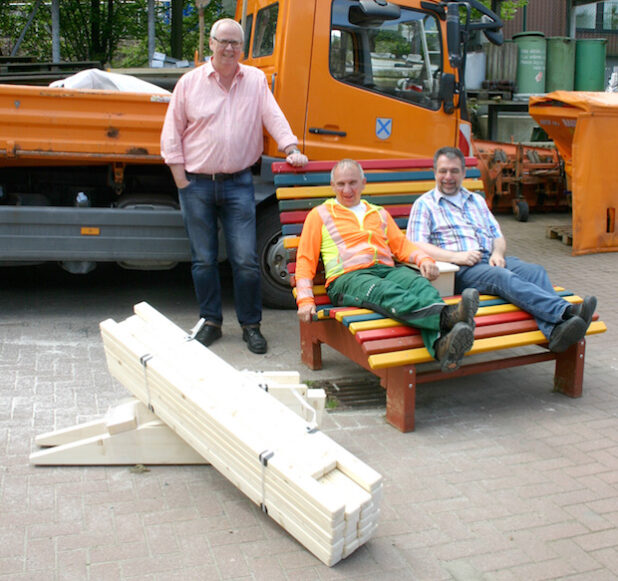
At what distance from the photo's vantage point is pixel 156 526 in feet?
10.2

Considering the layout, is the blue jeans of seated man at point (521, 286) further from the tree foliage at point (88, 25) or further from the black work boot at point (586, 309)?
the tree foliage at point (88, 25)

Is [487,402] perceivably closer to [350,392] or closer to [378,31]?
[350,392]

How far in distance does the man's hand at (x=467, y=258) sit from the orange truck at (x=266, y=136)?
5.74ft

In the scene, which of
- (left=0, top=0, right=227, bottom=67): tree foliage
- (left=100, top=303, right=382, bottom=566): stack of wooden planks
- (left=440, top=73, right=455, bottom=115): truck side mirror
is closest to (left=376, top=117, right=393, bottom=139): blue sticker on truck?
(left=440, top=73, right=455, bottom=115): truck side mirror

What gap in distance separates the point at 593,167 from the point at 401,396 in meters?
5.56

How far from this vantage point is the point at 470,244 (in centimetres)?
491

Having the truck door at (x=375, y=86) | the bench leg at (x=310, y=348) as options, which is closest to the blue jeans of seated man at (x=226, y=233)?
the bench leg at (x=310, y=348)

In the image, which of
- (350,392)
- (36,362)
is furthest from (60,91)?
(350,392)

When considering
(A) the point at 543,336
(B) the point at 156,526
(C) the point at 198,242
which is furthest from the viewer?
(C) the point at 198,242

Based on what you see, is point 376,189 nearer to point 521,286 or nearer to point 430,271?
point 430,271

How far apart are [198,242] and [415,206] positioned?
1.44 m

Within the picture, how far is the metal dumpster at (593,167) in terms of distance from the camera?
852 cm

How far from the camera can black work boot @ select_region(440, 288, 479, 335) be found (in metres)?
3.87

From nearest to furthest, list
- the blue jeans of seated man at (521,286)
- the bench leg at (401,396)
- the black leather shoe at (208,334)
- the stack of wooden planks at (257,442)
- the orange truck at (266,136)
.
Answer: the stack of wooden planks at (257,442)
the bench leg at (401,396)
the blue jeans of seated man at (521,286)
the black leather shoe at (208,334)
the orange truck at (266,136)
